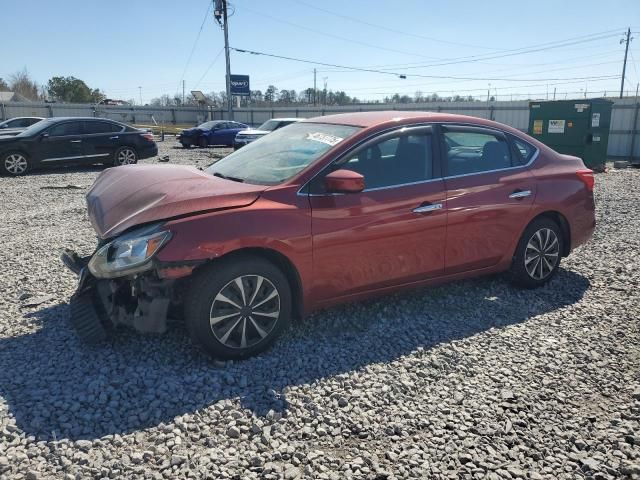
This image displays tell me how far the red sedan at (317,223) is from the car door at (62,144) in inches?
402

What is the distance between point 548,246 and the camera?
512cm

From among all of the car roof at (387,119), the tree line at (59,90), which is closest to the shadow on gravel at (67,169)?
the car roof at (387,119)

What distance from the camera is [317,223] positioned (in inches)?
149

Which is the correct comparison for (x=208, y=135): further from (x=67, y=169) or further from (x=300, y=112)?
(x=300, y=112)

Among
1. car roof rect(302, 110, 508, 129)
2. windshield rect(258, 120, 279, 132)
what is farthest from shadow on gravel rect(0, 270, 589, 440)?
windshield rect(258, 120, 279, 132)

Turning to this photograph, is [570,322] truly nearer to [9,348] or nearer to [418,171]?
[418,171]

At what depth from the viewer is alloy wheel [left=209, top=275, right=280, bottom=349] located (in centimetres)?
354

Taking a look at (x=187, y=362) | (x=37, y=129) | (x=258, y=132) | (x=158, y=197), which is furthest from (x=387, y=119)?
(x=258, y=132)

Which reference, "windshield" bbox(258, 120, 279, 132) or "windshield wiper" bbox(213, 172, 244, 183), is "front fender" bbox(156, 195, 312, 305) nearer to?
"windshield wiper" bbox(213, 172, 244, 183)

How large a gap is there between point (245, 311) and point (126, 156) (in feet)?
41.7

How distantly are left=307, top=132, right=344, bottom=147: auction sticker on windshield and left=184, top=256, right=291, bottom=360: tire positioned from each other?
114cm

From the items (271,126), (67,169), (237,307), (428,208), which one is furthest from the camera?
(271,126)

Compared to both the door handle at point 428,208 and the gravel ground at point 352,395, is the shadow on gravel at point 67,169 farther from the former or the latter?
the door handle at point 428,208

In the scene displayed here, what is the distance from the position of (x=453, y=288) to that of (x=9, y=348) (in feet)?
12.7
